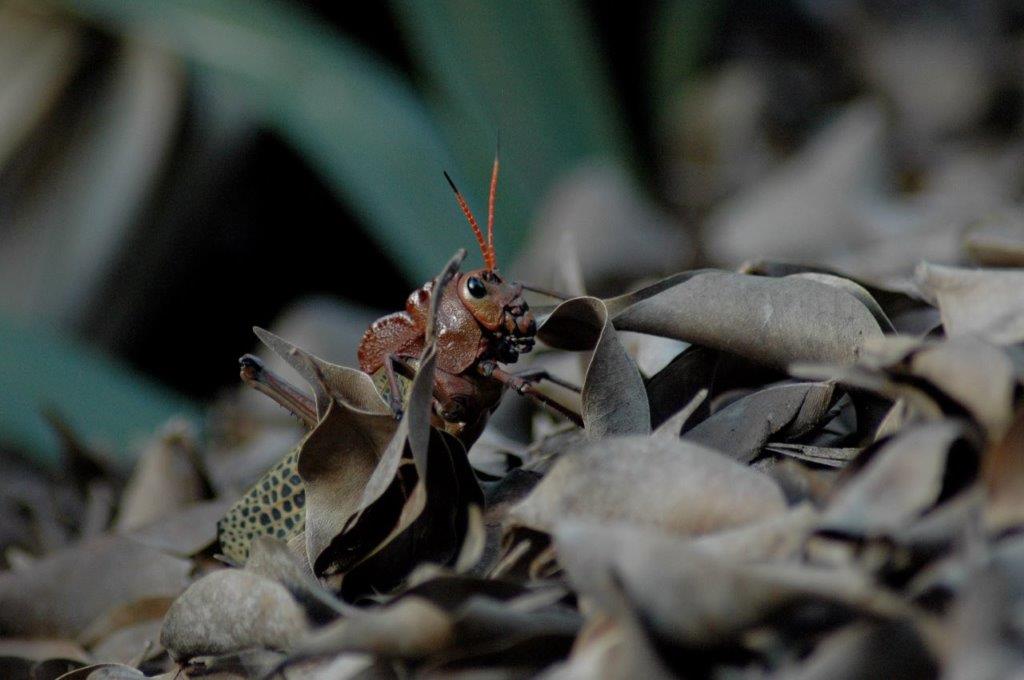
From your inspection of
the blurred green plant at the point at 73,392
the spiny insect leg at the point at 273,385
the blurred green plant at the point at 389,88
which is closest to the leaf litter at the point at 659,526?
the spiny insect leg at the point at 273,385

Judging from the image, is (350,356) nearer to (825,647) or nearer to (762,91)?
(825,647)

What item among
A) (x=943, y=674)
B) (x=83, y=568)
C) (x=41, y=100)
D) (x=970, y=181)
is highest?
(x=41, y=100)

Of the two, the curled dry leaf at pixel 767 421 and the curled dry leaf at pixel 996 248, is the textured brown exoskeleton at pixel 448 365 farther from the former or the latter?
the curled dry leaf at pixel 996 248

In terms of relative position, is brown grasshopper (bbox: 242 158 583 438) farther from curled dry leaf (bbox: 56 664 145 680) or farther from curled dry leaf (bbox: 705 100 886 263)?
curled dry leaf (bbox: 705 100 886 263)

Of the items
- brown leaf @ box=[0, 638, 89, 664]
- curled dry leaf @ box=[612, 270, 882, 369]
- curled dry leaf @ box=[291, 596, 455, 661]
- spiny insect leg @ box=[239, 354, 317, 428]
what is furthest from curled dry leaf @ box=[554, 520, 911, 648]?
brown leaf @ box=[0, 638, 89, 664]

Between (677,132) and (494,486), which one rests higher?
(494,486)

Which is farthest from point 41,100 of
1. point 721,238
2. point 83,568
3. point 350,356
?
point 83,568

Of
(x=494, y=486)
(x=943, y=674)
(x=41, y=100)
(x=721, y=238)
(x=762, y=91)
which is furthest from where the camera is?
(x=762, y=91)

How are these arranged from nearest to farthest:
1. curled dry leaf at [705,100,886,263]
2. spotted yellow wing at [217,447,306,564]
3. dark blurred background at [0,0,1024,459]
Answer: spotted yellow wing at [217,447,306,564]
curled dry leaf at [705,100,886,263]
dark blurred background at [0,0,1024,459]

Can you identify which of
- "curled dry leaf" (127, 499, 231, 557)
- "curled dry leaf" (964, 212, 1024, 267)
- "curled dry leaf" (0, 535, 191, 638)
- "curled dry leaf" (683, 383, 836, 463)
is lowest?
"curled dry leaf" (0, 535, 191, 638)
